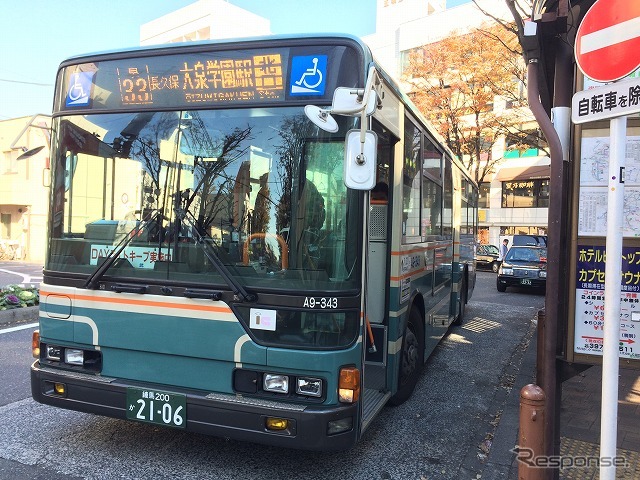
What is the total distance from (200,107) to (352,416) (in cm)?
234

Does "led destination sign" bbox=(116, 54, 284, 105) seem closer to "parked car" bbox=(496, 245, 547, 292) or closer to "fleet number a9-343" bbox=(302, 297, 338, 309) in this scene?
"fleet number a9-343" bbox=(302, 297, 338, 309)

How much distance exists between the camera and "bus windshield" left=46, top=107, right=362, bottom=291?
10.5ft

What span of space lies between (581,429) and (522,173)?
28.1 metres

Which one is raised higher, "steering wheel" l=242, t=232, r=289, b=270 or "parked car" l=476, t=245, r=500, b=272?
"steering wheel" l=242, t=232, r=289, b=270

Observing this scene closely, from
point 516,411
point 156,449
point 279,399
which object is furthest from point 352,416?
point 516,411

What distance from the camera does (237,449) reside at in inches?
154

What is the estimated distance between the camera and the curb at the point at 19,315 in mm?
8734

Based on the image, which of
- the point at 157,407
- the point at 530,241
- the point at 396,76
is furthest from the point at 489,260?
the point at 157,407

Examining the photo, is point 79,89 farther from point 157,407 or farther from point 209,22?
point 209,22

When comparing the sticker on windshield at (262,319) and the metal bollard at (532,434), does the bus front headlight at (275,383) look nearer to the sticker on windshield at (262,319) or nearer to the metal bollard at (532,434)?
the sticker on windshield at (262,319)

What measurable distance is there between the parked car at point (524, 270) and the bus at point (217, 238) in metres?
12.9

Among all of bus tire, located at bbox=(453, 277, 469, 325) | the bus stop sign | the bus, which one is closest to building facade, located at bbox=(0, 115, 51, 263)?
bus tire, located at bbox=(453, 277, 469, 325)

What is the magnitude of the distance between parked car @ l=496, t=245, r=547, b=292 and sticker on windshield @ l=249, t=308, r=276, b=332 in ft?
44.4

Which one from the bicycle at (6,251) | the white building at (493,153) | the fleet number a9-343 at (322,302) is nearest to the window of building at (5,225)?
the bicycle at (6,251)
